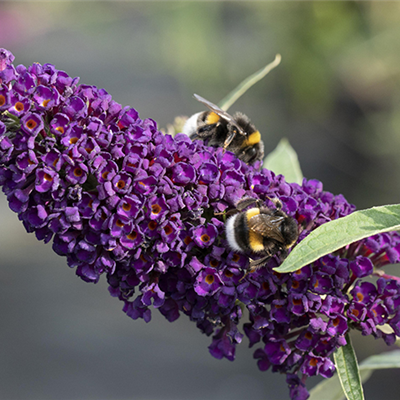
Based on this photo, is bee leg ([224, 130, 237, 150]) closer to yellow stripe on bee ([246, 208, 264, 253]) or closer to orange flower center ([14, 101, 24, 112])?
yellow stripe on bee ([246, 208, 264, 253])

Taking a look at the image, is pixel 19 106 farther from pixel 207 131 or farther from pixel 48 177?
pixel 207 131

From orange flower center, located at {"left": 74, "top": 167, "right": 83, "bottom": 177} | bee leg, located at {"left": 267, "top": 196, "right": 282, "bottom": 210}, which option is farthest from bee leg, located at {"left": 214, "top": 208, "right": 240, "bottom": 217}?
orange flower center, located at {"left": 74, "top": 167, "right": 83, "bottom": 177}

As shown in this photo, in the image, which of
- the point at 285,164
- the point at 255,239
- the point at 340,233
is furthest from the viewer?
the point at 285,164

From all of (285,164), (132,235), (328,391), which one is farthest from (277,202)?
(328,391)

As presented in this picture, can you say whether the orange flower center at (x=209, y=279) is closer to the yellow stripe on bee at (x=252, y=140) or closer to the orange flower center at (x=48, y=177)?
the orange flower center at (x=48, y=177)

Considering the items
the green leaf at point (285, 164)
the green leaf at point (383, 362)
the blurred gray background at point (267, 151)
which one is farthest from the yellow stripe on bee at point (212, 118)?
the blurred gray background at point (267, 151)

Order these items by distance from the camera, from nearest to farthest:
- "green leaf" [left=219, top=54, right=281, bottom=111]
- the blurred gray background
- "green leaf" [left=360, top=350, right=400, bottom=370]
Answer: "green leaf" [left=360, top=350, right=400, bottom=370], "green leaf" [left=219, top=54, right=281, bottom=111], the blurred gray background

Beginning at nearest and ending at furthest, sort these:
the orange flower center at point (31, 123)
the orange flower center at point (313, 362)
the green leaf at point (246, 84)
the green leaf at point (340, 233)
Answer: the green leaf at point (340, 233)
the orange flower center at point (31, 123)
the orange flower center at point (313, 362)
the green leaf at point (246, 84)
